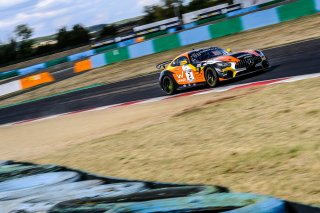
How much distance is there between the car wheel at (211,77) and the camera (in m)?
13.0

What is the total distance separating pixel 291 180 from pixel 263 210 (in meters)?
1.87

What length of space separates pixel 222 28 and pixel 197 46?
2.01 meters

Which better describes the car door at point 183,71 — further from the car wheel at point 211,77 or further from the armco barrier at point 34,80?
the armco barrier at point 34,80

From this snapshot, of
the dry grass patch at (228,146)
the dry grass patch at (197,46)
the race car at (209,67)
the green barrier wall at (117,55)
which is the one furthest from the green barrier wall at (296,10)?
the dry grass patch at (228,146)

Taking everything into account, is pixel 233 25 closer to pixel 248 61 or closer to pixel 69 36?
pixel 248 61

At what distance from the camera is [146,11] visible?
9119 centimetres

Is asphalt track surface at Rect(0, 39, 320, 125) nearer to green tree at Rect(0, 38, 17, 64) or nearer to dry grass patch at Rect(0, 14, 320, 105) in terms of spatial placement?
dry grass patch at Rect(0, 14, 320, 105)

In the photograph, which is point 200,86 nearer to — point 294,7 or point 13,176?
point 13,176

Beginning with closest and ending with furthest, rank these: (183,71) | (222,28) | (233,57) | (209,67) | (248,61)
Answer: (233,57) < (248,61) < (209,67) < (183,71) < (222,28)

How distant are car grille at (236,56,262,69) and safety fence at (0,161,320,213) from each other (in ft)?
25.2

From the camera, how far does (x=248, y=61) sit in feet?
42.5

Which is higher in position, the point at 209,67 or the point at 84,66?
the point at 84,66

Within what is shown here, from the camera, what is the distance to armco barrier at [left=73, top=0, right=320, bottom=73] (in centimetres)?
2648

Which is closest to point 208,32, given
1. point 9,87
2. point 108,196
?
point 9,87
